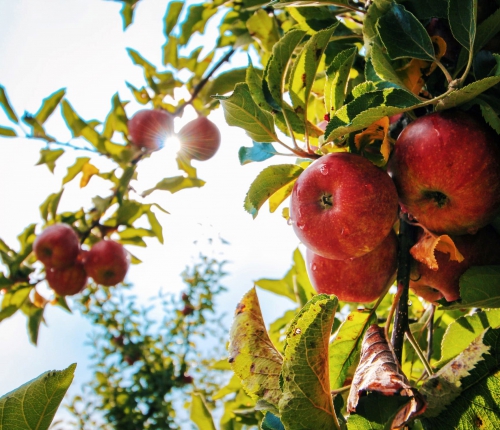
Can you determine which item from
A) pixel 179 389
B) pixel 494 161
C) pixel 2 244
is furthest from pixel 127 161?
pixel 179 389

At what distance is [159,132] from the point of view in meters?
2.17

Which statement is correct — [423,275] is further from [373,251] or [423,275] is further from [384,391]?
[384,391]

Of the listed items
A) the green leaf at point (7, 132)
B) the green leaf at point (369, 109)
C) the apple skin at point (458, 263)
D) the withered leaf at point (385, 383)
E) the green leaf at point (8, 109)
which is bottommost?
the apple skin at point (458, 263)

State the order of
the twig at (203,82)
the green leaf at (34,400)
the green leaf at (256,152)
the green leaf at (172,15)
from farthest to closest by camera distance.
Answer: the twig at (203,82) → the green leaf at (172,15) → the green leaf at (256,152) → the green leaf at (34,400)

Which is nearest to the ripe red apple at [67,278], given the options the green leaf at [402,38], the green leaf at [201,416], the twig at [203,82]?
the twig at [203,82]

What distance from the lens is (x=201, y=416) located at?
3.59 feet

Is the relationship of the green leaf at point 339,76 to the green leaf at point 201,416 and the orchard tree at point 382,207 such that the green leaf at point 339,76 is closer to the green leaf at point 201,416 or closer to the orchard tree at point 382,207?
the orchard tree at point 382,207

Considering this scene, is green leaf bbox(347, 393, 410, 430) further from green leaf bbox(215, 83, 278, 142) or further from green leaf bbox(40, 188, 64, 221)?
green leaf bbox(40, 188, 64, 221)

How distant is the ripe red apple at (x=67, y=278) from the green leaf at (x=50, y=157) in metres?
0.50

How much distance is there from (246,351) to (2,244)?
6.65ft

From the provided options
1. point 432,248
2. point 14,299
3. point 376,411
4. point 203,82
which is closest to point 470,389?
point 376,411

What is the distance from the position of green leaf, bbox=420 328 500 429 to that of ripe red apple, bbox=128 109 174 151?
1.87 m

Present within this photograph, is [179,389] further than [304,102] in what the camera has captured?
Yes

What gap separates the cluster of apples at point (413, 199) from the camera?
0.72 meters
